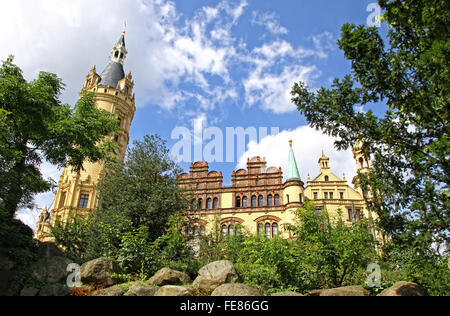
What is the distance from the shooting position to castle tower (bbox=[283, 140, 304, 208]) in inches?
1258

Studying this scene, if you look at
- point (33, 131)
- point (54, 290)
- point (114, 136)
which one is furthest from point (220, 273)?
point (114, 136)

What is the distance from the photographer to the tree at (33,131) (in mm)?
11969

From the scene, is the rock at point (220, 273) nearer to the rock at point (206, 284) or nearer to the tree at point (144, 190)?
the rock at point (206, 284)

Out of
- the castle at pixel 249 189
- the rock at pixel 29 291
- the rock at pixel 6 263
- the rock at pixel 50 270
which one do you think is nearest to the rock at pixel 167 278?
the rock at pixel 50 270

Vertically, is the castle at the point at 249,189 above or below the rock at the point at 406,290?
above

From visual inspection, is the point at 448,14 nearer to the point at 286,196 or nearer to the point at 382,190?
the point at 382,190

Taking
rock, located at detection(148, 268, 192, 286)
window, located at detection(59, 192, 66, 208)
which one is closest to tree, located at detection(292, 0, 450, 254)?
rock, located at detection(148, 268, 192, 286)

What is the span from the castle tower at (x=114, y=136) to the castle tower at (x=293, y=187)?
17610 mm

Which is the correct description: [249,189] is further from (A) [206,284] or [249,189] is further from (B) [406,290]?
(B) [406,290]

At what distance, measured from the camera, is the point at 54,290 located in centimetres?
1018

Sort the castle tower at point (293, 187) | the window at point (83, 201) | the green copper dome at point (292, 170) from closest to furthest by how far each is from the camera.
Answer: the window at point (83, 201) < the castle tower at point (293, 187) < the green copper dome at point (292, 170)

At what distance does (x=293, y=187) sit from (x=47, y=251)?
982 inches

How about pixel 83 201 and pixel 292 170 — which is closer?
pixel 83 201

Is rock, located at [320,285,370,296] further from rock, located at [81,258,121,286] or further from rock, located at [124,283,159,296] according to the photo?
rock, located at [81,258,121,286]
